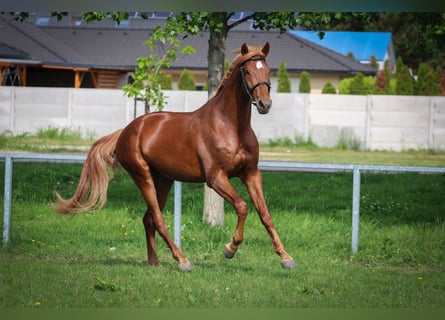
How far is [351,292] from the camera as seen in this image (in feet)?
24.3

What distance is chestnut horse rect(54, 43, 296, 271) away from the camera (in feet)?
24.1

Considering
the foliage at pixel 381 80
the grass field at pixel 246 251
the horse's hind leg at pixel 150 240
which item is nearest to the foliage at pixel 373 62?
the foliage at pixel 381 80

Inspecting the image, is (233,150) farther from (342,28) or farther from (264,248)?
(342,28)

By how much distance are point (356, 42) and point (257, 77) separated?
43.8m

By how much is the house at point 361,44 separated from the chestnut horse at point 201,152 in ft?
129

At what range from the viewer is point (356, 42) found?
49688mm

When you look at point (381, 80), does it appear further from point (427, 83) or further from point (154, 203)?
point (154, 203)

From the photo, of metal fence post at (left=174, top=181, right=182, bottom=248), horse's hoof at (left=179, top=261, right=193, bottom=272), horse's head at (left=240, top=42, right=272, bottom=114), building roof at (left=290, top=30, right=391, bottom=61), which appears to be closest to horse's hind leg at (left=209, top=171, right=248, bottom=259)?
horse's hoof at (left=179, top=261, right=193, bottom=272)

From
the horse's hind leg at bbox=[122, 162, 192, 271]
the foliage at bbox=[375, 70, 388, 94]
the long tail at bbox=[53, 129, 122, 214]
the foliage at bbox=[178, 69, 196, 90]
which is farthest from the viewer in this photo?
the foliage at bbox=[375, 70, 388, 94]

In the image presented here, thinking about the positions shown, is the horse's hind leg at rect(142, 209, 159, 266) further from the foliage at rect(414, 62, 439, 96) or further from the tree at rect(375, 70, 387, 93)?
the tree at rect(375, 70, 387, 93)

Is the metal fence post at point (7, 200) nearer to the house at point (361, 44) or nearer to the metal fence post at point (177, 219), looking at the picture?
→ the metal fence post at point (177, 219)

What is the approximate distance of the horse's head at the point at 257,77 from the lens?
22.7 ft

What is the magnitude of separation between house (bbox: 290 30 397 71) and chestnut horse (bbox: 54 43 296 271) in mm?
39279

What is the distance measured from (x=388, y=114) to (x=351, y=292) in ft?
69.9
